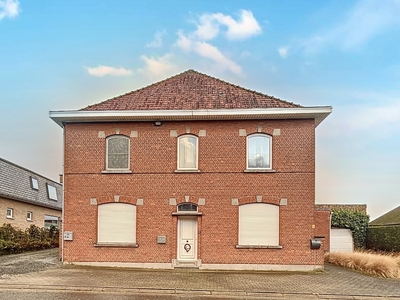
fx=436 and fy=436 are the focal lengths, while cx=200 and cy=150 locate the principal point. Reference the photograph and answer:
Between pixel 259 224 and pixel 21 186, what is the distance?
1825cm

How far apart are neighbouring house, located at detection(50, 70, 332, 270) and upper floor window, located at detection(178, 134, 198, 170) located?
4 cm

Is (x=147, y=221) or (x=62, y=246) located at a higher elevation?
(x=147, y=221)

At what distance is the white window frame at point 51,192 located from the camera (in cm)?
3358

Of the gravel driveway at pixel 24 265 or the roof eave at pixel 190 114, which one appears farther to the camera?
the roof eave at pixel 190 114

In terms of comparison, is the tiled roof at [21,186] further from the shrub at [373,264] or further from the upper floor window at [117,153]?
the shrub at [373,264]

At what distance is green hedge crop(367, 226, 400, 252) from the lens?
73.0 feet

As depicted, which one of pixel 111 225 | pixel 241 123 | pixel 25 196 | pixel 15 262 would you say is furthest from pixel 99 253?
pixel 25 196

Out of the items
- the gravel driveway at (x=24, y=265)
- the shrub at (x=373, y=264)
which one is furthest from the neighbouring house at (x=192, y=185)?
the shrub at (x=373, y=264)

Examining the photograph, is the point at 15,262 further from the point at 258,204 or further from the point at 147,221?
the point at 258,204

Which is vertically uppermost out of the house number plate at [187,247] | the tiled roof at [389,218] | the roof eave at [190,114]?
the roof eave at [190,114]

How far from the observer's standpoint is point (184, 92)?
18469mm

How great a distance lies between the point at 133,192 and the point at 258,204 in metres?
4.86

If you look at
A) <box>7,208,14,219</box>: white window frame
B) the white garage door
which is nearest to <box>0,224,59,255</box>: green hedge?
<box>7,208,14,219</box>: white window frame

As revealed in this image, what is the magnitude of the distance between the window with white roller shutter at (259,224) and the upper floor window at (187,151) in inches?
103
